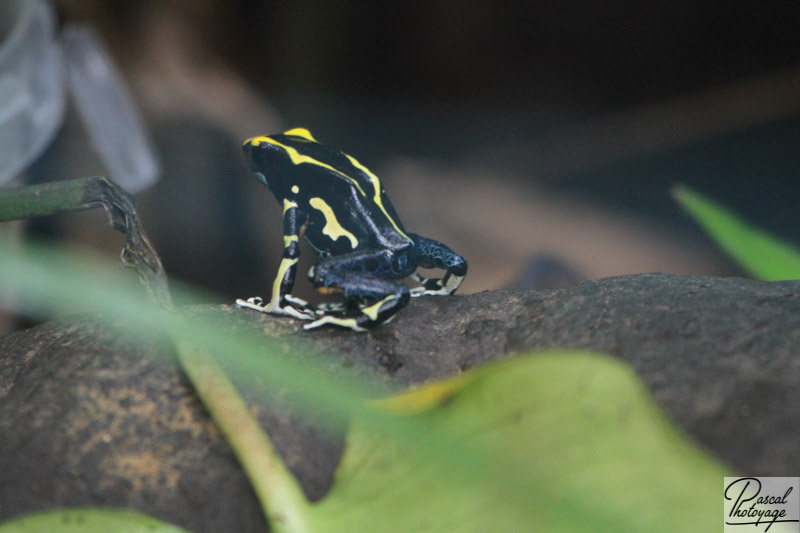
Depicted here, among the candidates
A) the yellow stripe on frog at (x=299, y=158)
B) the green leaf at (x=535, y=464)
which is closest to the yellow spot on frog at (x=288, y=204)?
the yellow stripe on frog at (x=299, y=158)

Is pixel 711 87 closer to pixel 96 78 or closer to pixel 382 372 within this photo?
pixel 382 372

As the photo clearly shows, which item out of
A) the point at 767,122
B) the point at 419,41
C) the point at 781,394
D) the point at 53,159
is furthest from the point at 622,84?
the point at 53,159

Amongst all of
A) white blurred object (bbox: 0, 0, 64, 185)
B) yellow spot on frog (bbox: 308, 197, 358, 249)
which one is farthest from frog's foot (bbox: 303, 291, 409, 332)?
white blurred object (bbox: 0, 0, 64, 185)

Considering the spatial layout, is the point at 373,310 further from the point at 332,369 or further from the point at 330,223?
the point at 330,223

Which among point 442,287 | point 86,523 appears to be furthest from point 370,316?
point 86,523

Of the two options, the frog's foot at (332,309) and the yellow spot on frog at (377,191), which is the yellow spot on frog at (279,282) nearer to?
the frog's foot at (332,309)
